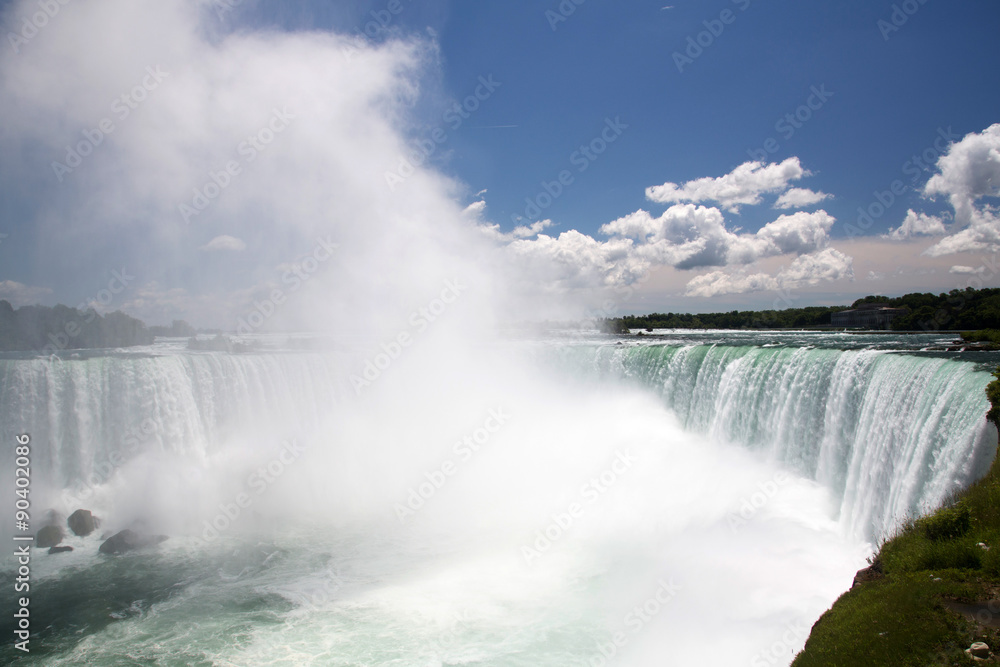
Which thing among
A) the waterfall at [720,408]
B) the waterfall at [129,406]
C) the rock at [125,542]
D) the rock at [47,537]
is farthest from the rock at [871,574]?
the waterfall at [129,406]

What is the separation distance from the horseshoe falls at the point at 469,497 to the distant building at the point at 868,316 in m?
28.1

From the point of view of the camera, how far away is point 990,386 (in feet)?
26.5

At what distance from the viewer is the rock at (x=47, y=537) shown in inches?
510

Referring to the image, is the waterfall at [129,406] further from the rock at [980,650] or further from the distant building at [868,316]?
the distant building at [868,316]

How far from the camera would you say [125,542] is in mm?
12992

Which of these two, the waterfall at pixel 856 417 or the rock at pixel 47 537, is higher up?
the waterfall at pixel 856 417

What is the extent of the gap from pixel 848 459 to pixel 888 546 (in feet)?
22.0

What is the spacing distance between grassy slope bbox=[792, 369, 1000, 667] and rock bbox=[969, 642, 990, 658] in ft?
0.20

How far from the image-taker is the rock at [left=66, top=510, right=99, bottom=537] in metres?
13.7

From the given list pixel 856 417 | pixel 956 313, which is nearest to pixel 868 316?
pixel 956 313

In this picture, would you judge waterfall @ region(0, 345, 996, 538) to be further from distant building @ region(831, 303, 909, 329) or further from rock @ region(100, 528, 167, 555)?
distant building @ region(831, 303, 909, 329)

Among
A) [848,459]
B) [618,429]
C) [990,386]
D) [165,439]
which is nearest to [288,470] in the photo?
[165,439]

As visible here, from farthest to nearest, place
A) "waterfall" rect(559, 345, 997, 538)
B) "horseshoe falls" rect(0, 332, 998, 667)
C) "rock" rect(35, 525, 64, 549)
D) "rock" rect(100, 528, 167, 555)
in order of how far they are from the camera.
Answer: "rock" rect(35, 525, 64, 549) < "rock" rect(100, 528, 167, 555) < "horseshoe falls" rect(0, 332, 998, 667) < "waterfall" rect(559, 345, 997, 538)

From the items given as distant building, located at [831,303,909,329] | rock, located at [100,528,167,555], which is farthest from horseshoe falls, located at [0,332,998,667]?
distant building, located at [831,303,909,329]
